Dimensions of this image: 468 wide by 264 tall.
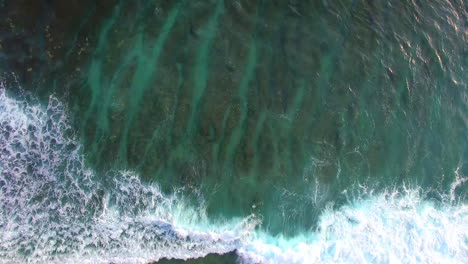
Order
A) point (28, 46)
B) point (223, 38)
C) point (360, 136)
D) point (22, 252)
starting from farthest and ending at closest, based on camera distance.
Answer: point (360, 136) → point (223, 38) → point (28, 46) → point (22, 252)

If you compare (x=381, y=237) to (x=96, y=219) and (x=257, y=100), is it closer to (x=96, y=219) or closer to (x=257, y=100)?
(x=257, y=100)

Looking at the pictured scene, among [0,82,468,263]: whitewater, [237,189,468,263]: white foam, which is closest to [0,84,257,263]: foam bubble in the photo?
[0,82,468,263]: whitewater

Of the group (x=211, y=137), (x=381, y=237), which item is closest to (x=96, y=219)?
(x=211, y=137)

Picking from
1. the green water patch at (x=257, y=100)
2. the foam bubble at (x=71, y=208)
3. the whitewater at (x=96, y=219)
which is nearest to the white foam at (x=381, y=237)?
the whitewater at (x=96, y=219)

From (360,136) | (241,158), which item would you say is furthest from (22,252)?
(360,136)

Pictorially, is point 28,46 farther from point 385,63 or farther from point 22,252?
point 385,63

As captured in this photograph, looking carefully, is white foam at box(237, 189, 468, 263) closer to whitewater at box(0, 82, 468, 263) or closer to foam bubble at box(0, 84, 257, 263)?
whitewater at box(0, 82, 468, 263)

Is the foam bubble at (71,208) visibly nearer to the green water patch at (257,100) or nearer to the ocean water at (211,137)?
the ocean water at (211,137)
